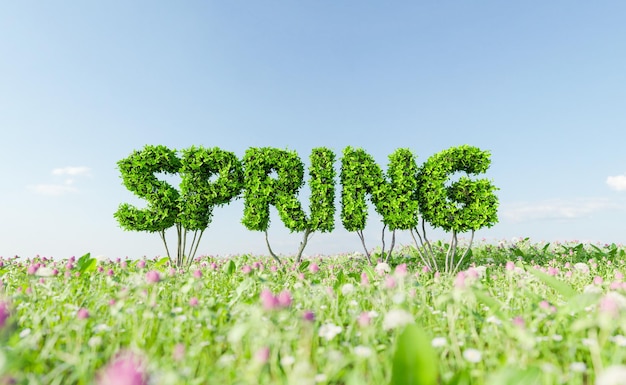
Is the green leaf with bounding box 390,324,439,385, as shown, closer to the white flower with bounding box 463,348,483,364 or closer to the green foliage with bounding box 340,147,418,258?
the white flower with bounding box 463,348,483,364

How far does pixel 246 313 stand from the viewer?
3.64m

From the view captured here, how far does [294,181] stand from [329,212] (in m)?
1.42

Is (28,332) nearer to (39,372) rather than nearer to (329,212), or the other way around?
(39,372)

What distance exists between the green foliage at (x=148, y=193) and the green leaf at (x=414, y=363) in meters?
11.3

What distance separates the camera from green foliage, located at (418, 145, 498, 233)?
1196 centimetres

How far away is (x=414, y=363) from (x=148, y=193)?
38.7ft

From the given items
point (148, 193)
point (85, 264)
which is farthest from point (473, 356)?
point (148, 193)

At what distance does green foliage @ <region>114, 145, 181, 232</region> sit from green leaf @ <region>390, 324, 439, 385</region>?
Result: 11.3 meters

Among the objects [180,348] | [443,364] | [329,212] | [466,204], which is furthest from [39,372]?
[466,204]

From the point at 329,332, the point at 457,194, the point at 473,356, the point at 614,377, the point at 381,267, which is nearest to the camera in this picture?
the point at 614,377

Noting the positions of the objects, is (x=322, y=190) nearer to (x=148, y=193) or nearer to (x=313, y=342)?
(x=148, y=193)

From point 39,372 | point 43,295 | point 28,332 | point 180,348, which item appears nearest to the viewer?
point 180,348

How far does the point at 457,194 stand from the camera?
1220 centimetres

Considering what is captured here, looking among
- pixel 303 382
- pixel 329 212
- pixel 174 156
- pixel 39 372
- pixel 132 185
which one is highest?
pixel 174 156
